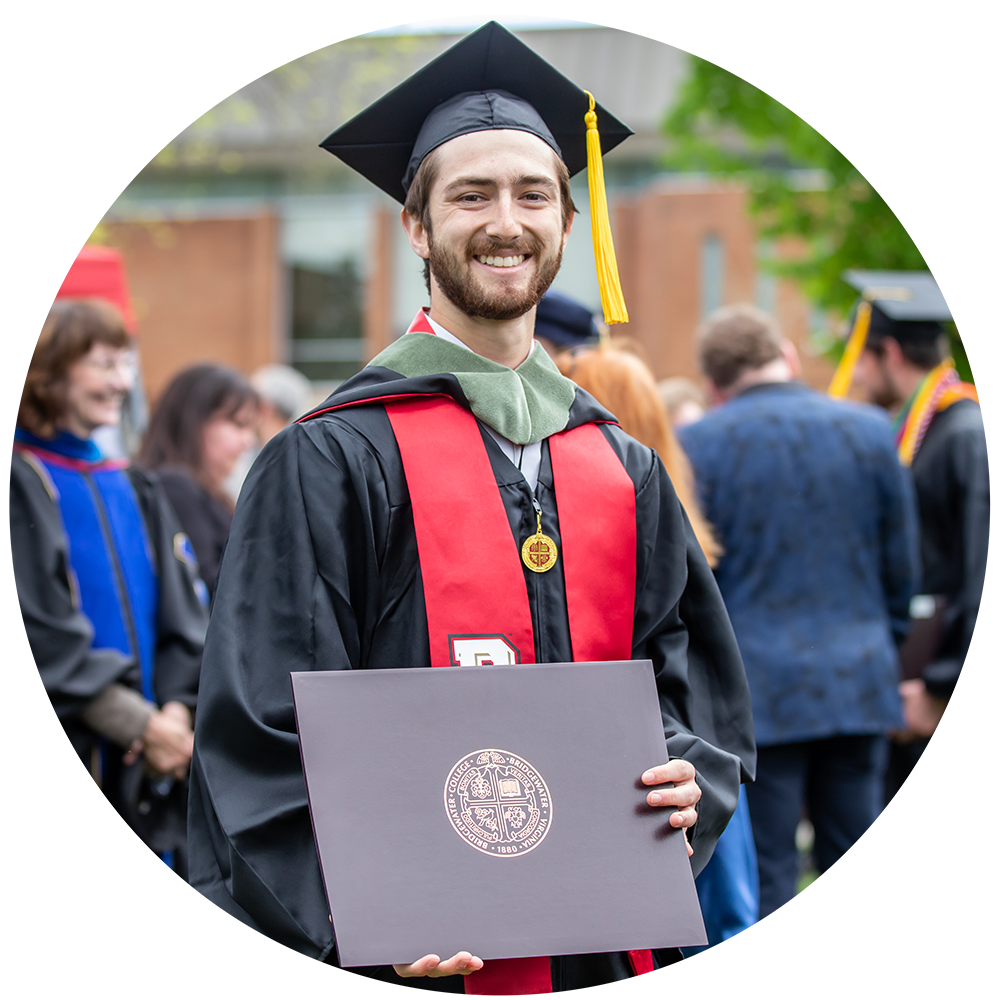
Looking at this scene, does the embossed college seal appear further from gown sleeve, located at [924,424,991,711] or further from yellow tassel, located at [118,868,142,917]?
gown sleeve, located at [924,424,991,711]

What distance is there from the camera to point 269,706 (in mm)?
1645

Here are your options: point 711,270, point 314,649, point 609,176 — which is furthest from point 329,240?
point 314,649

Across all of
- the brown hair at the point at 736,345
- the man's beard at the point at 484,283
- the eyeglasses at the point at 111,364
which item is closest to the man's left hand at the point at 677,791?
the man's beard at the point at 484,283

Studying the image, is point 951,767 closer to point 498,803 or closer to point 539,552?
point 539,552

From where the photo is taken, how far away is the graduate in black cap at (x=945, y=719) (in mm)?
4164

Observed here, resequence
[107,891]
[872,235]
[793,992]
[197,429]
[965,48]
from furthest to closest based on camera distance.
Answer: [872,235] < [965,48] < [197,429] < [793,992] < [107,891]

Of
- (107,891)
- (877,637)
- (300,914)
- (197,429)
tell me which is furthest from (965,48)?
(300,914)

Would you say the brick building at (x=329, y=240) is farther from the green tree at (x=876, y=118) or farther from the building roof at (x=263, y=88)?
the green tree at (x=876, y=118)

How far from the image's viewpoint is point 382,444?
1.80m

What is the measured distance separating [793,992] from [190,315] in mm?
19514

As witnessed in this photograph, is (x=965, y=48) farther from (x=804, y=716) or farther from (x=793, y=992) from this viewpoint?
(x=793, y=992)

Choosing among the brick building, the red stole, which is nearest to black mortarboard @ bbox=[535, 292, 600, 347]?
the red stole

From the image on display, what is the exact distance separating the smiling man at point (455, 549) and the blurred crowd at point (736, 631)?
99cm

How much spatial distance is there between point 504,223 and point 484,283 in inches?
3.8
